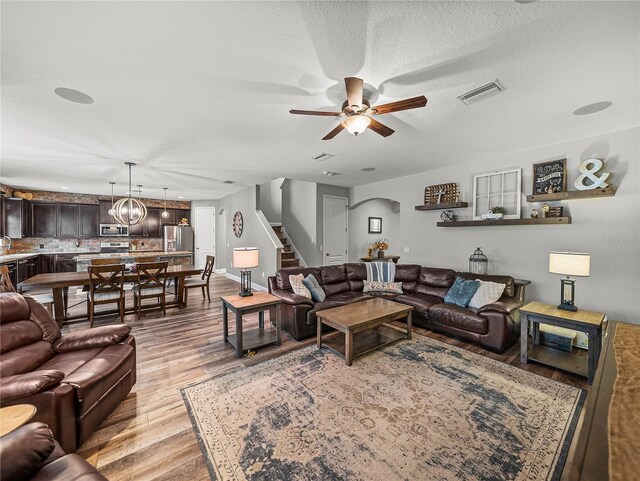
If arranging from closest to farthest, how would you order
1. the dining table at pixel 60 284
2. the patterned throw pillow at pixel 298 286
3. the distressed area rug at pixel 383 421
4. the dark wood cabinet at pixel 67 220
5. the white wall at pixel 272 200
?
the distressed area rug at pixel 383 421, the dining table at pixel 60 284, the patterned throw pillow at pixel 298 286, the dark wood cabinet at pixel 67 220, the white wall at pixel 272 200

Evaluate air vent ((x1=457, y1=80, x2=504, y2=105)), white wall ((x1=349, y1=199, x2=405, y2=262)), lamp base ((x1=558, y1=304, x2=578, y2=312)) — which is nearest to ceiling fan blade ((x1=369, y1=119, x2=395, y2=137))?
air vent ((x1=457, y1=80, x2=504, y2=105))

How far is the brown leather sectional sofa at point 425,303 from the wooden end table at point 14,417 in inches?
99.9

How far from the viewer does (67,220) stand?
7.62m

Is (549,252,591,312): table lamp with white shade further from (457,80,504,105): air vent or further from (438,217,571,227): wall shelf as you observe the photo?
(457,80,504,105): air vent

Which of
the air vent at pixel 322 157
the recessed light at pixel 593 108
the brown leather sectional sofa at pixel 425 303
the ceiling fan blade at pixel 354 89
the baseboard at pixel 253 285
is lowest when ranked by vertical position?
the baseboard at pixel 253 285

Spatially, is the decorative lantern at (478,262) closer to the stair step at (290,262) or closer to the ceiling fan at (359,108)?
the ceiling fan at (359,108)

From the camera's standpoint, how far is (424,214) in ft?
17.6

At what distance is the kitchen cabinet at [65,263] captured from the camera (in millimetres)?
7236

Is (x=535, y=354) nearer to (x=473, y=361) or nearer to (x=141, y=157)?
(x=473, y=361)

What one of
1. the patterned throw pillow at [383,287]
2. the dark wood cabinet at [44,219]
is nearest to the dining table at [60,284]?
the patterned throw pillow at [383,287]

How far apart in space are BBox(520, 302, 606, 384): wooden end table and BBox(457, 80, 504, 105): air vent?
2.35m

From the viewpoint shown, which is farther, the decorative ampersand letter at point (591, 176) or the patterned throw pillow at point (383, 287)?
the patterned throw pillow at point (383, 287)

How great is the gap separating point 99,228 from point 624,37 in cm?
1085

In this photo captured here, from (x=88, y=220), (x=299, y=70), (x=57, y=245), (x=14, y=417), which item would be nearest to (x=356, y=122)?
(x=299, y=70)
